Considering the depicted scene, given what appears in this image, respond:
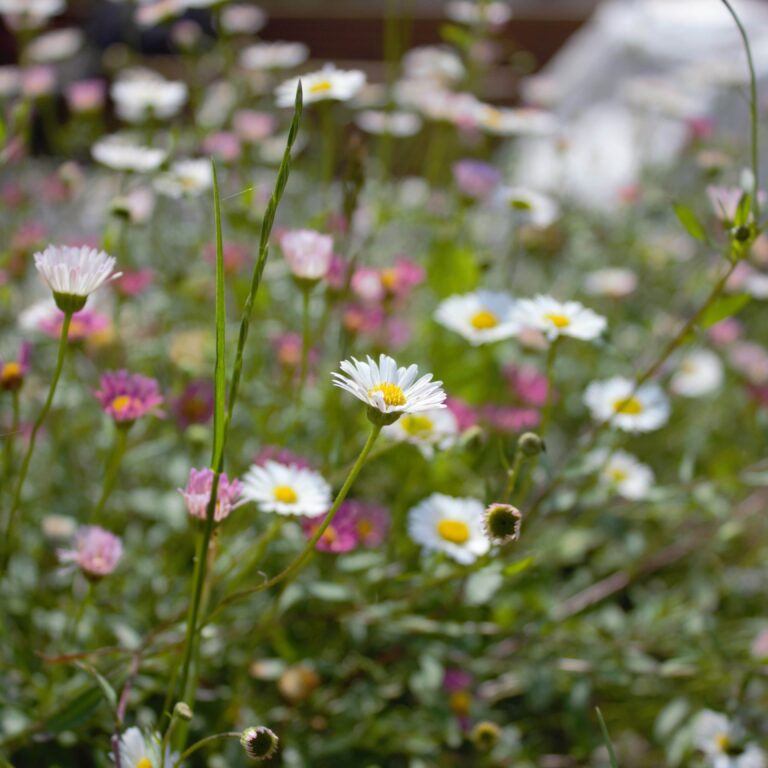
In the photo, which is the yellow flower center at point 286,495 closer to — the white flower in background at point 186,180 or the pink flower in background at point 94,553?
the pink flower in background at point 94,553

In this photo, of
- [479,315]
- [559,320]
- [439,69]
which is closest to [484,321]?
[479,315]

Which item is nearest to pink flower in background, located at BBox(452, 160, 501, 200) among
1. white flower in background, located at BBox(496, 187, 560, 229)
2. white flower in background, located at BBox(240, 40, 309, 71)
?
white flower in background, located at BBox(496, 187, 560, 229)

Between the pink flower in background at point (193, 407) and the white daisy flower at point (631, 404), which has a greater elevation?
the white daisy flower at point (631, 404)

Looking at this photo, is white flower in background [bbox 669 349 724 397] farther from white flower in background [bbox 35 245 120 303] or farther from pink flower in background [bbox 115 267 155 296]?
white flower in background [bbox 35 245 120 303]

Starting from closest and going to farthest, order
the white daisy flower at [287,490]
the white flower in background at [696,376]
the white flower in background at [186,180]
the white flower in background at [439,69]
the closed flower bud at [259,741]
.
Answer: the closed flower bud at [259,741] < the white daisy flower at [287,490] < the white flower in background at [186,180] < the white flower in background at [696,376] < the white flower in background at [439,69]

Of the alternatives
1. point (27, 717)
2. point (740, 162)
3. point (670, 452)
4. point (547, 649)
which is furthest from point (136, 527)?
point (740, 162)

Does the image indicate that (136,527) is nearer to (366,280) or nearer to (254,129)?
(366,280)

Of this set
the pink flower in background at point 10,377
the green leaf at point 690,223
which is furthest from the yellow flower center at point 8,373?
the green leaf at point 690,223
